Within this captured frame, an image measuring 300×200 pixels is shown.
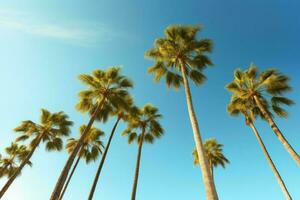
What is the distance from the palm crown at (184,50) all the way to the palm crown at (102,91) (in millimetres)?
3570

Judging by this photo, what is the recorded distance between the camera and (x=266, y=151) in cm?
1959

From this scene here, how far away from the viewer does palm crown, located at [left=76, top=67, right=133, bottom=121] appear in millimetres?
15836

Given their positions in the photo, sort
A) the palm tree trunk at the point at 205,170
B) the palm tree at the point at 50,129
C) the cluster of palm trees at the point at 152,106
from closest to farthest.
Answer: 1. the palm tree trunk at the point at 205,170
2. the cluster of palm trees at the point at 152,106
3. the palm tree at the point at 50,129

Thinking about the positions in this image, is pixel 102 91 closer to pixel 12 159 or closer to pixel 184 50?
pixel 184 50

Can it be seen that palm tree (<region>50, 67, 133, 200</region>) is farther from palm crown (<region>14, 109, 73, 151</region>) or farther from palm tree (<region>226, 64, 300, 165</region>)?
palm tree (<region>226, 64, 300, 165</region>)

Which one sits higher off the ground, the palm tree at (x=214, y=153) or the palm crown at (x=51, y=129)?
the palm tree at (x=214, y=153)

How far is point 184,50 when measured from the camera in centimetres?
1413

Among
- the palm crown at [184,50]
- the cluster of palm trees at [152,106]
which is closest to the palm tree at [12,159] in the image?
the cluster of palm trees at [152,106]

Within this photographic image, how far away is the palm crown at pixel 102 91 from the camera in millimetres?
15836

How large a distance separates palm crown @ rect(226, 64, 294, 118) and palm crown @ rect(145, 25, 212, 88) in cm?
582

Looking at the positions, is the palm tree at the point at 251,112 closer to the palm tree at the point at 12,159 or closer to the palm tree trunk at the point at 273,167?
the palm tree trunk at the point at 273,167

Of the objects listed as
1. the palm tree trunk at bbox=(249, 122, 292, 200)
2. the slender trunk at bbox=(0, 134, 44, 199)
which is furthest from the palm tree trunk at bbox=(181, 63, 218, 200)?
the slender trunk at bbox=(0, 134, 44, 199)

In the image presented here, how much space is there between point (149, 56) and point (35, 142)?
15.2 meters

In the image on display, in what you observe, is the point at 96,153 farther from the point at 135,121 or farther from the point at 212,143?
the point at 212,143
